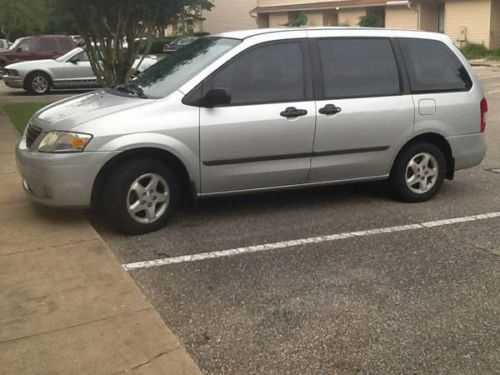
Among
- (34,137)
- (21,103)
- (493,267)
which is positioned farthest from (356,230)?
(21,103)

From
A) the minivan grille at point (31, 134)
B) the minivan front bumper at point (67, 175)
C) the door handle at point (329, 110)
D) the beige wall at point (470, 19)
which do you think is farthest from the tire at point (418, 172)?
the beige wall at point (470, 19)

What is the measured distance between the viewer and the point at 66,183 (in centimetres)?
536

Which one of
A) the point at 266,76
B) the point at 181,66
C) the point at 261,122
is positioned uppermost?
the point at 181,66

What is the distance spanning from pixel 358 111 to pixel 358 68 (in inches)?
17.9

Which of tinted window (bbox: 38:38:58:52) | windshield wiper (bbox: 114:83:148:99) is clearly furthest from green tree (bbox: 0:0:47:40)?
windshield wiper (bbox: 114:83:148:99)

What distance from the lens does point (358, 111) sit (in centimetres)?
616

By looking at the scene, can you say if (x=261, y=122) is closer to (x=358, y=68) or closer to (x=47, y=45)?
(x=358, y=68)

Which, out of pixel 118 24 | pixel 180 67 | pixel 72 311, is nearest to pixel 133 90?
pixel 180 67

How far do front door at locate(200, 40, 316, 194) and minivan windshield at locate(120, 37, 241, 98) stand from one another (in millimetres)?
226

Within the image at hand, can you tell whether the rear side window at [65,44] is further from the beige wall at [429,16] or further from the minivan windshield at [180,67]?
the beige wall at [429,16]

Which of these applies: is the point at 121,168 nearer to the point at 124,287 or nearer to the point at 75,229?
the point at 75,229

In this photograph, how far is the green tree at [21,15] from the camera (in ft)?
130

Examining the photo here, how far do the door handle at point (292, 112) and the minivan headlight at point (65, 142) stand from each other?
172 cm

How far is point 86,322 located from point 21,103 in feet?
43.3
